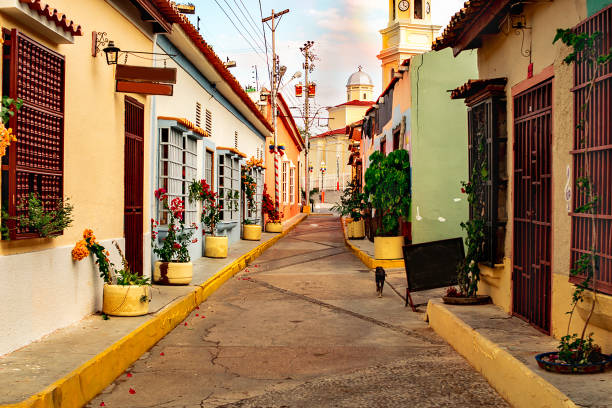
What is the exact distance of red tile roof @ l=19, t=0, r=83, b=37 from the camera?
5.51m

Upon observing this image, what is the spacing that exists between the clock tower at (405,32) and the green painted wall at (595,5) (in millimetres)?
35639

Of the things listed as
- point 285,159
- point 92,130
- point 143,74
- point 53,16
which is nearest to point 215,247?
point 143,74

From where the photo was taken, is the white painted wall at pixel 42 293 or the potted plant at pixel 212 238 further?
the potted plant at pixel 212 238

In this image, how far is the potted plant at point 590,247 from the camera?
467cm

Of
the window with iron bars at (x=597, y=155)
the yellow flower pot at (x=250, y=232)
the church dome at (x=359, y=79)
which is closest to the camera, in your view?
the window with iron bars at (x=597, y=155)

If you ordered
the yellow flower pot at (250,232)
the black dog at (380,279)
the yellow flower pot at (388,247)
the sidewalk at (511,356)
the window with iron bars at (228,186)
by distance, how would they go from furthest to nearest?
the yellow flower pot at (250,232) < the window with iron bars at (228,186) < the yellow flower pot at (388,247) < the black dog at (380,279) < the sidewalk at (511,356)

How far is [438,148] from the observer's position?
14.5 meters

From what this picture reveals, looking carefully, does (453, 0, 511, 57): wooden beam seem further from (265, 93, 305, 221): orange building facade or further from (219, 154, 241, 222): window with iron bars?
(265, 93, 305, 221): orange building facade

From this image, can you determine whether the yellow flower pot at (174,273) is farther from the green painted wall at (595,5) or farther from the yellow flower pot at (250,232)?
the yellow flower pot at (250,232)

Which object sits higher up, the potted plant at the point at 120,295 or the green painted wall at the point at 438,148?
the green painted wall at the point at 438,148

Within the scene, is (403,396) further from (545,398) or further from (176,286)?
(176,286)

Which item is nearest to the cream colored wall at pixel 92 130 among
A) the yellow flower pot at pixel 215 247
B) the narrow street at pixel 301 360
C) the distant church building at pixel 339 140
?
the narrow street at pixel 301 360

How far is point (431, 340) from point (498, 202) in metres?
1.77

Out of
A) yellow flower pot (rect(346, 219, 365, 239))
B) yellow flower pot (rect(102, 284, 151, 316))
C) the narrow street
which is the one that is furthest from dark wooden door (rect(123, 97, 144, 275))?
yellow flower pot (rect(346, 219, 365, 239))
